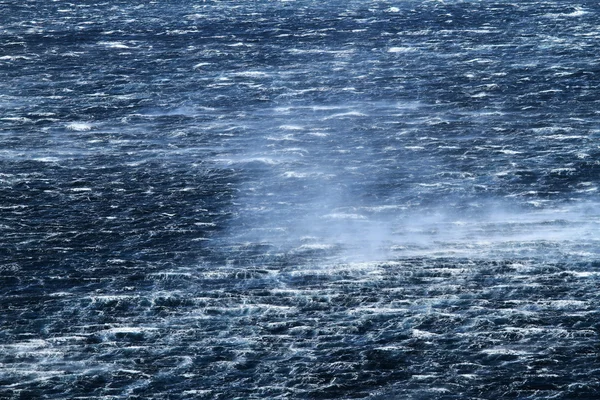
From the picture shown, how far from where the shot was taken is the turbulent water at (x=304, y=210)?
306 ft

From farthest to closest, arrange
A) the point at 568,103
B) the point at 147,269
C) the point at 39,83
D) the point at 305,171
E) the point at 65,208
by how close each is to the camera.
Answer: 1. the point at 39,83
2. the point at 568,103
3. the point at 305,171
4. the point at 65,208
5. the point at 147,269

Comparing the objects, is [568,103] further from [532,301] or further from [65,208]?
[65,208]

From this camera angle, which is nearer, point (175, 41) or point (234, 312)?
point (234, 312)

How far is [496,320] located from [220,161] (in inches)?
1899

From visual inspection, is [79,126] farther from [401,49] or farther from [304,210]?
[401,49]

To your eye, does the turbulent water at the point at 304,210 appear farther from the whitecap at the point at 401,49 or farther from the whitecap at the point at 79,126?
the whitecap at the point at 401,49

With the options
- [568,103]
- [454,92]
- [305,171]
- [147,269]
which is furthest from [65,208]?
[568,103]

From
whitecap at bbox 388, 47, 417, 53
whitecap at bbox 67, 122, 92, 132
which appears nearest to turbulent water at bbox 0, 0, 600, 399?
whitecap at bbox 67, 122, 92, 132

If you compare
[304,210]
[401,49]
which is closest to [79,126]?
[304,210]

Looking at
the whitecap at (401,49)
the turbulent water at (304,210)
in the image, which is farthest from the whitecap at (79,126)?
the whitecap at (401,49)

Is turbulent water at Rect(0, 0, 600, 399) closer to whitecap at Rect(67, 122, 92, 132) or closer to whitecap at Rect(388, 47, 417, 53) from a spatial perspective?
whitecap at Rect(67, 122, 92, 132)

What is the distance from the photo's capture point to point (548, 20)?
188m

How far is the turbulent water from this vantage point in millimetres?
93188

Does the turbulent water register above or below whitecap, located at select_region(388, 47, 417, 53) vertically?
below
